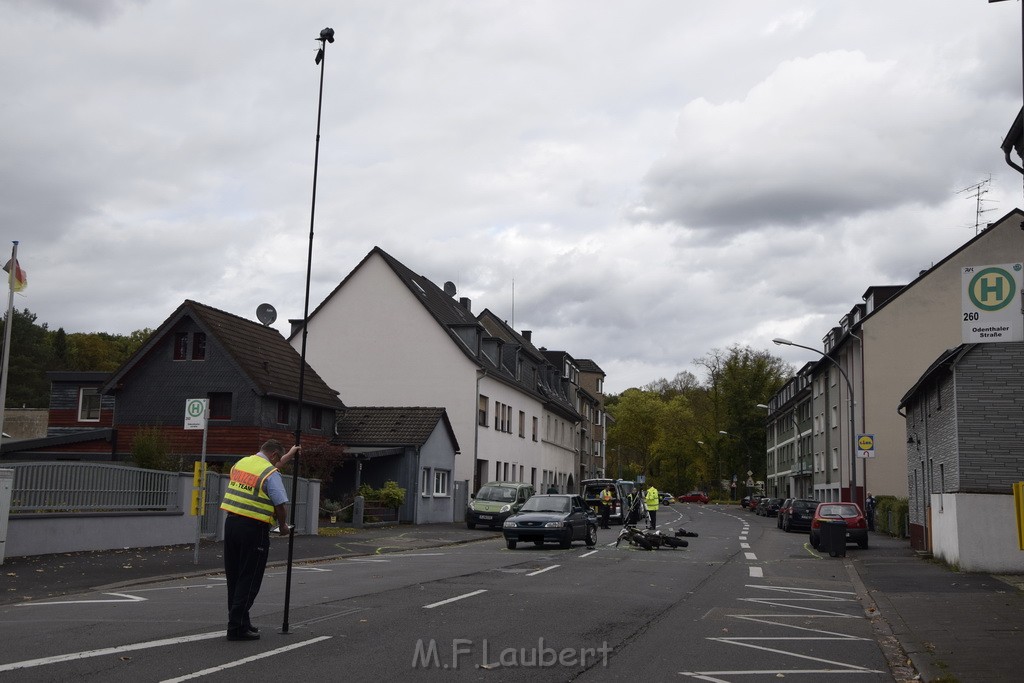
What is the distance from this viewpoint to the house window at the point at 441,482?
41219mm

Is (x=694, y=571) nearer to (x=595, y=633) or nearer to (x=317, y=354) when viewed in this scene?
(x=595, y=633)

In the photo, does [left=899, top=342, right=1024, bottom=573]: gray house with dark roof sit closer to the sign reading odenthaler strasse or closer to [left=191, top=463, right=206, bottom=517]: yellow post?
the sign reading odenthaler strasse

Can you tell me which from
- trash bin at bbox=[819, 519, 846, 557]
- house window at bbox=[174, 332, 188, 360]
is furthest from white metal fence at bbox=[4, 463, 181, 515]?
trash bin at bbox=[819, 519, 846, 557]

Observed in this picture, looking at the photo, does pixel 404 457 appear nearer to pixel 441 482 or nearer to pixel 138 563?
pixel 441 482

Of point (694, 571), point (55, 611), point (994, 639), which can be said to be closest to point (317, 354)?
point (694, 571)

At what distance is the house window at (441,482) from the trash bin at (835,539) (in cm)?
1853

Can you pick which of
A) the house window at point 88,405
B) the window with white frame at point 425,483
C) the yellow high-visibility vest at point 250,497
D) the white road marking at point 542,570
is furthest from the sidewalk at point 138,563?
the house window at point 88,405

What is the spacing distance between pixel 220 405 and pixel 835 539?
2169 centimetres

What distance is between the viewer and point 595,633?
1068 centimetres

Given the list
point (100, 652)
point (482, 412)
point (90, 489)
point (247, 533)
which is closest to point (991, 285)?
point (247, 533)

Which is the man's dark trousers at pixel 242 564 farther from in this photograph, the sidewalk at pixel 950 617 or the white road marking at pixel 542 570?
the white road marking at pixel 542 570

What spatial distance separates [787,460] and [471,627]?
255 feet

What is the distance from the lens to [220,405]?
36406 millimetres

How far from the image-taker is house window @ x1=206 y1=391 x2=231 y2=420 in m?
36.2
